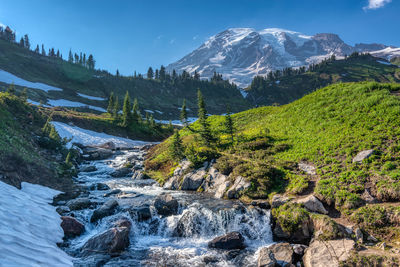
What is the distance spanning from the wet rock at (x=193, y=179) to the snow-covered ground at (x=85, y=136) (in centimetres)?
3897

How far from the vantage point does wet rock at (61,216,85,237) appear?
45.1 ft

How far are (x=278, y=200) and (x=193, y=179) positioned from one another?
10.9 metres

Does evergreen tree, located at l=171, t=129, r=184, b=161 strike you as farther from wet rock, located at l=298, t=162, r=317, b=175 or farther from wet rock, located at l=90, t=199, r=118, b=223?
wet rock, located at l=298, t=162, r=317, b=175

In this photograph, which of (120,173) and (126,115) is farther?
(126,115)


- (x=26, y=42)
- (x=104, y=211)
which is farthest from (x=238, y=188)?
(x=26, y=42)

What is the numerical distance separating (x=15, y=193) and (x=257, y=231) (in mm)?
17320

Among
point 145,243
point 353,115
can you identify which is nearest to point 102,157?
point 145,243

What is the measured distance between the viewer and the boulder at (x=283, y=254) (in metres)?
11.0

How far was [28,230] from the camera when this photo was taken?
11148mm

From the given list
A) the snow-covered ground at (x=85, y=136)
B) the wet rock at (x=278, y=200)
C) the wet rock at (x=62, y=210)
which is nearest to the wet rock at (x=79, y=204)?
the wet rock at (x=62, y=210)

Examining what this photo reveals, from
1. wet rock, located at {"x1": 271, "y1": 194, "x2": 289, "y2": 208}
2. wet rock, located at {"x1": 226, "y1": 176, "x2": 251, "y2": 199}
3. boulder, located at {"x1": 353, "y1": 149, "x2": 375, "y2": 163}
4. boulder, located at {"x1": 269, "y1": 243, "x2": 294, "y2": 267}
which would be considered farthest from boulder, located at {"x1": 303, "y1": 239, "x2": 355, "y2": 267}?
boulder, located at {"x1": 353, "y1": 149, "x2": 375, "y2": 163}

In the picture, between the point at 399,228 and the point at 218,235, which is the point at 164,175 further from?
the point at 399,228

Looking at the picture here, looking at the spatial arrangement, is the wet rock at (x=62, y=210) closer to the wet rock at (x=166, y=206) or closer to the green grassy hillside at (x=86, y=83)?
the wet rock at (x=166, y=206)

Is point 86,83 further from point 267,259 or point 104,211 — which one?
point 267,259
